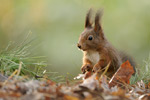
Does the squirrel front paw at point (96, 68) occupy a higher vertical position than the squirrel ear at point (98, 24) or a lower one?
lower

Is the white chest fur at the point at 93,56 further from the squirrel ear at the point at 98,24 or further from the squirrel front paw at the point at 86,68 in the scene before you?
the squirrel ear at the point at 98,24

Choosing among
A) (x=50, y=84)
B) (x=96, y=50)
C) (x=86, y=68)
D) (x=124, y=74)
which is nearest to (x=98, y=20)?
(x=96, y=50)

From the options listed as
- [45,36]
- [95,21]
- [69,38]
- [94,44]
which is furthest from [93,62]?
[45,36]

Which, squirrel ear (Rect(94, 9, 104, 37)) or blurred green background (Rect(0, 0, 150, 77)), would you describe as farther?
Result: blurred green background (Rect(0, 0, 150, 77))

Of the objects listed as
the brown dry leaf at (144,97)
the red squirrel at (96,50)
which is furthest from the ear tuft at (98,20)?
the brown dry leaf at (144,97)

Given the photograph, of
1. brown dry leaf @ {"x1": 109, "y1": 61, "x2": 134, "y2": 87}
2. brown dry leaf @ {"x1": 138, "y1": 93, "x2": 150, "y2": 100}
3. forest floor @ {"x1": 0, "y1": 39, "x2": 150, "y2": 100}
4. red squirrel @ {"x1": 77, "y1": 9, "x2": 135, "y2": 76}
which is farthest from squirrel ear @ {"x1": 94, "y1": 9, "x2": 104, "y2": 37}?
brown dry leaf @ {"x1": 138, "y1": 93, "x2": 150, "y2": 100}

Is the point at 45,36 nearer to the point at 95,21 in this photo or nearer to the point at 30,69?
the point at 95,21

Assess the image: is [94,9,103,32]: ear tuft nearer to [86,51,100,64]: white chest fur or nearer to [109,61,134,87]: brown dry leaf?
[86,51,100,64]: white chest fur

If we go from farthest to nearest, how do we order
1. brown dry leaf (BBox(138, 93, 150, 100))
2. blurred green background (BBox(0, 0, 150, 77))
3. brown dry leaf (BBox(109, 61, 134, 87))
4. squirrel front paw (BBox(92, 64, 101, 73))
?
1. blurred green background (BBox(0, 0, 150, 77))
2. squirrel front paw (BBox(92, 64, 101, 73))
3. brown dry leaf (BBox(109, 61, 134, 87))
4. brown dry leaf (BBox(138, 93, 150, 100))
